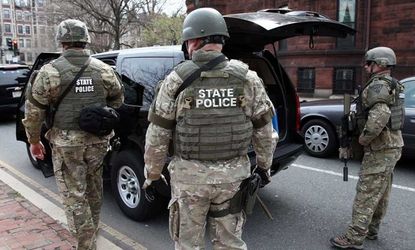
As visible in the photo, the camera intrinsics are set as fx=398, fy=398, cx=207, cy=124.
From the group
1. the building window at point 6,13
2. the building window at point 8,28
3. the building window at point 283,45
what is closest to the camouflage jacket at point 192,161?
the building window at point 283,45

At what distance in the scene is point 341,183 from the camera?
5.52 metres

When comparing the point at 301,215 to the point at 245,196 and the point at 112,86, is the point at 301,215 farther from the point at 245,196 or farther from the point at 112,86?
the point at 112,86

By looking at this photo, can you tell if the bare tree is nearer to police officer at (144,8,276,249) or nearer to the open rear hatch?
the open rear hatch

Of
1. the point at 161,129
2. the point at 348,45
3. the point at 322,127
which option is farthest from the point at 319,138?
the point at 348,45

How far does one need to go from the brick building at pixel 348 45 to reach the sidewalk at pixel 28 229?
45.3 ft

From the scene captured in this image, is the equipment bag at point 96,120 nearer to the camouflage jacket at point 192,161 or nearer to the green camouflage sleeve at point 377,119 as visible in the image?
the camouflage jacket at point 192,161

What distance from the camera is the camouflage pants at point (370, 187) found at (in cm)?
353

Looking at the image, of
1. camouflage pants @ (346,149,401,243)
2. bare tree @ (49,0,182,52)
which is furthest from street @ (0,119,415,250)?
bare tree @ (49,0,182,52)

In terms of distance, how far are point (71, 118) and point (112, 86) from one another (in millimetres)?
477

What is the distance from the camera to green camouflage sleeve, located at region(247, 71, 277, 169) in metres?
2.50

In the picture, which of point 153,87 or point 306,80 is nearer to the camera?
point 153,87

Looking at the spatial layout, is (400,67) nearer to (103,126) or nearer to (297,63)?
(297,63)

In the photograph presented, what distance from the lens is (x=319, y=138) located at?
6.86 metres

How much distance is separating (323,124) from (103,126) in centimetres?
456
